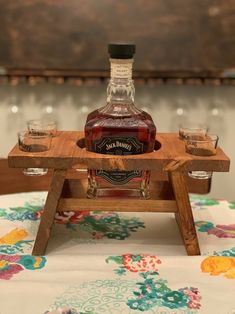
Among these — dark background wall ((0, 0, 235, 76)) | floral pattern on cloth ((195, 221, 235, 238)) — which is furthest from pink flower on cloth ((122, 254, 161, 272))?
dark background wall ((0, 0, 235, 76))

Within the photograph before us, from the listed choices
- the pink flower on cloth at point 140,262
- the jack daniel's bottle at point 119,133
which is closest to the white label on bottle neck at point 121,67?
the jack daniel's bottle at point 119,133

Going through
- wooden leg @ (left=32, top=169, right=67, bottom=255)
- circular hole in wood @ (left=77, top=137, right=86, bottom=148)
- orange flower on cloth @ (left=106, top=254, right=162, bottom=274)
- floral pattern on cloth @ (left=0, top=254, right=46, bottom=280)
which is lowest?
floral pattern on cloth @ (left=0, top=254, right=46, bottom=280)

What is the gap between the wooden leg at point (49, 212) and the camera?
1008 mm

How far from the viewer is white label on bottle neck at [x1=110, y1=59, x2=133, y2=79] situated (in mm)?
958

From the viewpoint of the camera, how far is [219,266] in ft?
3.18

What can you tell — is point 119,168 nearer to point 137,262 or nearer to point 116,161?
point 116,161

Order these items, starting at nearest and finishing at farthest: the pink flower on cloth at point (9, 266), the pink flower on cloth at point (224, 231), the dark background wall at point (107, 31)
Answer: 1. the pink flower on cloth at point (9, 266)
2. the pink flower on cloth at point (224, 231)
3. the dark background wall at point (107, 31)

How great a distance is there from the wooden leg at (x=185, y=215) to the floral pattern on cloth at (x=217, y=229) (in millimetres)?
135

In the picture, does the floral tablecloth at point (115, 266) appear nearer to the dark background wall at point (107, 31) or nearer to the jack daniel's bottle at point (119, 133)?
the jack daniel's bottle at point (119, 133)

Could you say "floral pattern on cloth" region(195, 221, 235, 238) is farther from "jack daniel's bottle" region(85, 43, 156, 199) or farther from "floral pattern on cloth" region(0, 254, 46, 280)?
"floral pattern on cloth" region(0, 254, 46, 280)

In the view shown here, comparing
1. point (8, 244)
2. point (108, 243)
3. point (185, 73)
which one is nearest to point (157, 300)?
point (108, 243)

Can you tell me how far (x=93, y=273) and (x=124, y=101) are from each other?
352 millimetres

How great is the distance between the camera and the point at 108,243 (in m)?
1.08

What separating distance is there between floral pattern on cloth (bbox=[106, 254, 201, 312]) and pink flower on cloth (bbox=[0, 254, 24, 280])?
18cm
